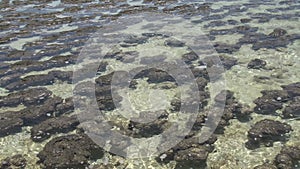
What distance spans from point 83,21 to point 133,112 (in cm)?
1923

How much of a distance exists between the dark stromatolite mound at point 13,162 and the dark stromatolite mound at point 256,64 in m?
13.0

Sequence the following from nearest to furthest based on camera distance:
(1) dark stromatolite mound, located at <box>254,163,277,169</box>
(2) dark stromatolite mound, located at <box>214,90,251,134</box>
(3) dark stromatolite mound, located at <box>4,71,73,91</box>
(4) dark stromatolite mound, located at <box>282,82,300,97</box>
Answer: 1. (1) dark stromatolite mound, located at <box>254,163,277,169</box>
2. (2) dark stromatolite mound, located at <box>214,90,251,134</box>
3. (4) dark stromatolite mound, located at <box>282,82,300,97</box>
4. (3) dark stromatolite mound, located at <box>4,71,73,91</box>

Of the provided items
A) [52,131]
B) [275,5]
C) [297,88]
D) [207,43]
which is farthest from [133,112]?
[275,5]

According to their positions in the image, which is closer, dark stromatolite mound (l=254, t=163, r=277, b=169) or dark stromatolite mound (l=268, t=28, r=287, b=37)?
dark stromatolite mound (l=254, t=163, r=277, b=169)

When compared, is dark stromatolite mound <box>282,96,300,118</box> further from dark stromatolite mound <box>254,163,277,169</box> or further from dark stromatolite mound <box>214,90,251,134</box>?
dark stromatolite mound <box>254,163,277,169</box>

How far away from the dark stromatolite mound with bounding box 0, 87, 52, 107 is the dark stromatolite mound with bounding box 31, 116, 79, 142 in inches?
101

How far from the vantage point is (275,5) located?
3200 centimetres

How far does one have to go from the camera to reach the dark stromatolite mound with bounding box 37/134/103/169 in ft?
37.4

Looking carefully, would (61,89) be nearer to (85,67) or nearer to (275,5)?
(85,67)

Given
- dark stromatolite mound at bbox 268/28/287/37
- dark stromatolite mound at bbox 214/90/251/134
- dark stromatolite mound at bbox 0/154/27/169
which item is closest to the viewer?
dark stromatolite mound at bbox 0/154/27/169

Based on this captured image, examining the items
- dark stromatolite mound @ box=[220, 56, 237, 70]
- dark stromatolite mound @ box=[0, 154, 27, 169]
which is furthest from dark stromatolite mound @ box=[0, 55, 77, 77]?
dark stromatolite mound @ box=[220, 56, 237, 70]

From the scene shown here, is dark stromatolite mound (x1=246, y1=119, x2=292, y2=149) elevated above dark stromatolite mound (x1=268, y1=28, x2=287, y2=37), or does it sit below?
below

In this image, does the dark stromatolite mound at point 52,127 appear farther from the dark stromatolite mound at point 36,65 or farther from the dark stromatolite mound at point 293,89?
the dark stromatolite mound at point 293,89

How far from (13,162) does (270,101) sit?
11.1m
